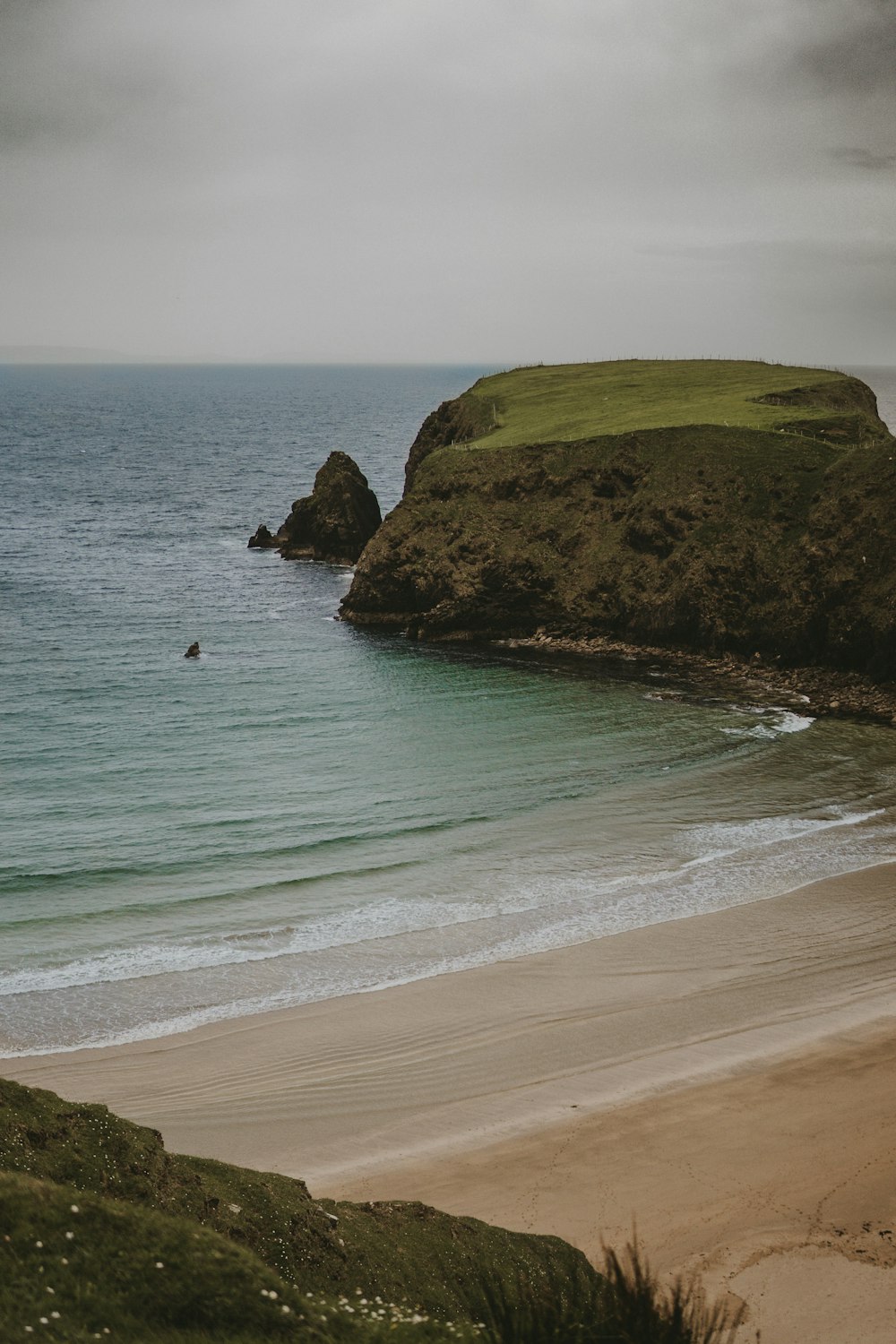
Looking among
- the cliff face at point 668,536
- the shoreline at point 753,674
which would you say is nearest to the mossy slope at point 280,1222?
the shoreline at point 753,674

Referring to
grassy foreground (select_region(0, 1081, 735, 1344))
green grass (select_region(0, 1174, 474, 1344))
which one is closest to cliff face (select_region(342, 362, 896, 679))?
grassy foreground (select_region(0, 1081, 735, 1344))

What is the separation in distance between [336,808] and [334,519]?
48592 mm

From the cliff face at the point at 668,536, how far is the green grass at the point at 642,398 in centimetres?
33

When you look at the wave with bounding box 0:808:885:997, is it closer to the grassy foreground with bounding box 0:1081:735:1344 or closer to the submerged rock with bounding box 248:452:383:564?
the grassy foreground with bounding box 0:1081:735:1344

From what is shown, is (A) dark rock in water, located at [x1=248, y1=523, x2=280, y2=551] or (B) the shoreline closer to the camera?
(B) the shoreline

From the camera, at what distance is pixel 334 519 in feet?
266

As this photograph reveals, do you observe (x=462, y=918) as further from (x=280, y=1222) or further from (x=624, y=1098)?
(x=280, y=1222)

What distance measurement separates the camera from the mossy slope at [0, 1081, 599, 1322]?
10.4 meters

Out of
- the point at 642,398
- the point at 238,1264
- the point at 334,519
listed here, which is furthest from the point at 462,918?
the point at 334,519

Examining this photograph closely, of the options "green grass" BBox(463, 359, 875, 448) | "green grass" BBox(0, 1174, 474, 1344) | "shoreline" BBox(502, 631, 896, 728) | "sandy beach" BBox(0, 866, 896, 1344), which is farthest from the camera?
"green grass" BBox(463, 359, 875, 448)

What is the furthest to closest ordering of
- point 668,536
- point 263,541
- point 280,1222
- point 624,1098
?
1. point 263,541
2. point 668,536
3. point 624,1098
4. point 280,1222

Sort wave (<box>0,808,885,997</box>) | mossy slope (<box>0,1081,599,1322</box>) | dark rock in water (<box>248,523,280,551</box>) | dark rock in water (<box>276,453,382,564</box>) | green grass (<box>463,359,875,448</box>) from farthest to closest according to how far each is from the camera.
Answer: dark rock in water (<box>248,523,280,551</box>)
dark rock in water (<box>276,453,382,564</box>)
green grass (<box>463,359,875,448</box>)
wave (<box>0,808,885,997</box>)
mossy slope (<box>0,1081,599,1322</box>)

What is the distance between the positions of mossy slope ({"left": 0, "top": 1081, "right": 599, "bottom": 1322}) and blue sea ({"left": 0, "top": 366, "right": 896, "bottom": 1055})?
1157cm

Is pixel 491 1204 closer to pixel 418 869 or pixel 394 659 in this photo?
pixel 418 869
